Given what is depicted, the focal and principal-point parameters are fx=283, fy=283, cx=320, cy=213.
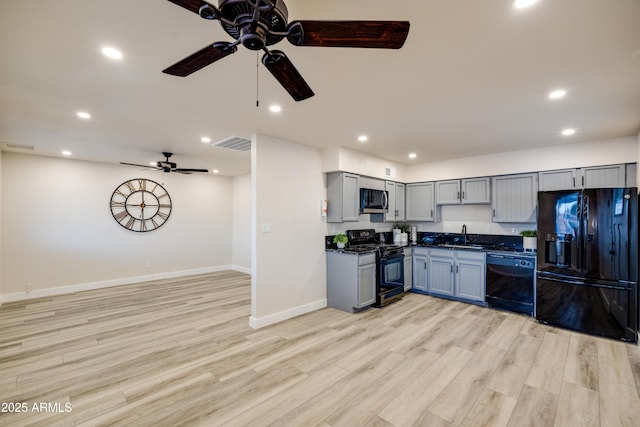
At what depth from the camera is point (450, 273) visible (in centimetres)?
487

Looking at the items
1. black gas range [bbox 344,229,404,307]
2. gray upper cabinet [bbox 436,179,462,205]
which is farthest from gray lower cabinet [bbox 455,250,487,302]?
gray upper cabinet [bbox 436,179,462,205]

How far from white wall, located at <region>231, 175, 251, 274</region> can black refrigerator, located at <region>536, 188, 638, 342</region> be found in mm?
5934

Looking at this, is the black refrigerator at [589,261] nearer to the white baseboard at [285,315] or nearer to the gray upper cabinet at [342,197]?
the gray upper cabinet at [342,197]

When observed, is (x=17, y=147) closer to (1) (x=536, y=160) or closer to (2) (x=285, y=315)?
(2) (x=285, y=315)

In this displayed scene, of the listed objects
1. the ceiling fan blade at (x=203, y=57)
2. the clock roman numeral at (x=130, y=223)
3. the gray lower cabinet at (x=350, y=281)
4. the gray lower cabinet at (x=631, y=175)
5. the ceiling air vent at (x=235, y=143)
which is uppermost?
the ceiling air vent at (x=235, y=143)

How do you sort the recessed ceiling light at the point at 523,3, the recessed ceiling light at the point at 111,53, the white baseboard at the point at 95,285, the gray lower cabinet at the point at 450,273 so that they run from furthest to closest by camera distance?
the white baseboard at the point at 95,285
the gray lower cabinet at the point at 450,273
the recessed ceiling light at the point at 111,53
the recessed ceiling light at the point at 523,3

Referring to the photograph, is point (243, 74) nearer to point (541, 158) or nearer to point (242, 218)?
point (541, 158)

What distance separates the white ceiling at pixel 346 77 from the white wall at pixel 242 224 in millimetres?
3282

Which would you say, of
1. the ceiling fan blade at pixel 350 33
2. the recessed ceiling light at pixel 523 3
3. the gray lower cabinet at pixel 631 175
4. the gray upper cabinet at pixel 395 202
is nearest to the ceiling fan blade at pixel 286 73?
the ceiling fan blade at pixel 350 33

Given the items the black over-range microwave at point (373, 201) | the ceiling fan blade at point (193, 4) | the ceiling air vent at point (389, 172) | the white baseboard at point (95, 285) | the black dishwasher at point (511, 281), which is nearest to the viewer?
the ceiling fan blade at point (193, 4)

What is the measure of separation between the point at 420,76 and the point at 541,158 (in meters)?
3.39

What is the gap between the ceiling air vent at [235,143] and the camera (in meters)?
4.08

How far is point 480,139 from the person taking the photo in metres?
4.02

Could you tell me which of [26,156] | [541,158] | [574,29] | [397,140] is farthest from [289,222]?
[26,156]
